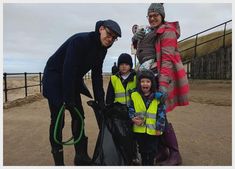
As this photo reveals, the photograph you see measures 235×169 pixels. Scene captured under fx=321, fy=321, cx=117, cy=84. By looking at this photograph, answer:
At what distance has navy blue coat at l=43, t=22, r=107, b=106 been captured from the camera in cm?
316

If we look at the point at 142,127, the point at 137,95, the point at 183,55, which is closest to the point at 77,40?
the point at 137,95

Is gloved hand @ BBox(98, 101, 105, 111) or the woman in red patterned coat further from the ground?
the woman in red patterned coat

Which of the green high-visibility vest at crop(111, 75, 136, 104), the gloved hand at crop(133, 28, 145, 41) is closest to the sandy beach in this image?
the green high-visibility vest at crop(111, 75, 136, 104)

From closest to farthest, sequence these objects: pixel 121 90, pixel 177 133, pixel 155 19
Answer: pixel 155 19 < pixel 121 90 < pixel 177 133

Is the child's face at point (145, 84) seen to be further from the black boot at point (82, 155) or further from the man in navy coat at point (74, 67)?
the black boot at point (82, 155)

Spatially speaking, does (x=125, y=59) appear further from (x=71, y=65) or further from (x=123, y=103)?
(x=71, y=65)

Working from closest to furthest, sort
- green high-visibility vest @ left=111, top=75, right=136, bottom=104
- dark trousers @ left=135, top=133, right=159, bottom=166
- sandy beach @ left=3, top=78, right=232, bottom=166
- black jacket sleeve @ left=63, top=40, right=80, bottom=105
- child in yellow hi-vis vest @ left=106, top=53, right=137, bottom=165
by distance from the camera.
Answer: black jacket sleeve @ left=63, top=40, right=80, bottom=105 < child in yellow hi-vis vest @ left=106, top=53, right=137, bottom=165 < dark trousers @ left=135, top=133, right=159, bottom=166 < green high-visibility vest @ left=111, top=75, right=136, bottom=104 < sandy beach @ left=3, top=78, right=232, bottom=166

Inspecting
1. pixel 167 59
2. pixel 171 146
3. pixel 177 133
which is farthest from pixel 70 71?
pixel 177 133

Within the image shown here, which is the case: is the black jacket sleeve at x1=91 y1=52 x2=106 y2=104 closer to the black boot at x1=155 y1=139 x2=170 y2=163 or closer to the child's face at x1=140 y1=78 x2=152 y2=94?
the child's face at x1=140 y1=78 x2=152 y2=94

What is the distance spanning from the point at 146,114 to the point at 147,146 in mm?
345

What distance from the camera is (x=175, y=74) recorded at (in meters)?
3.56

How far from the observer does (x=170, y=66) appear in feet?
11.5

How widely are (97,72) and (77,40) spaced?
611 mm

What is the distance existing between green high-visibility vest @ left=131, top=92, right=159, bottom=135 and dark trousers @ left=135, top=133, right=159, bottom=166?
0.27 ft
